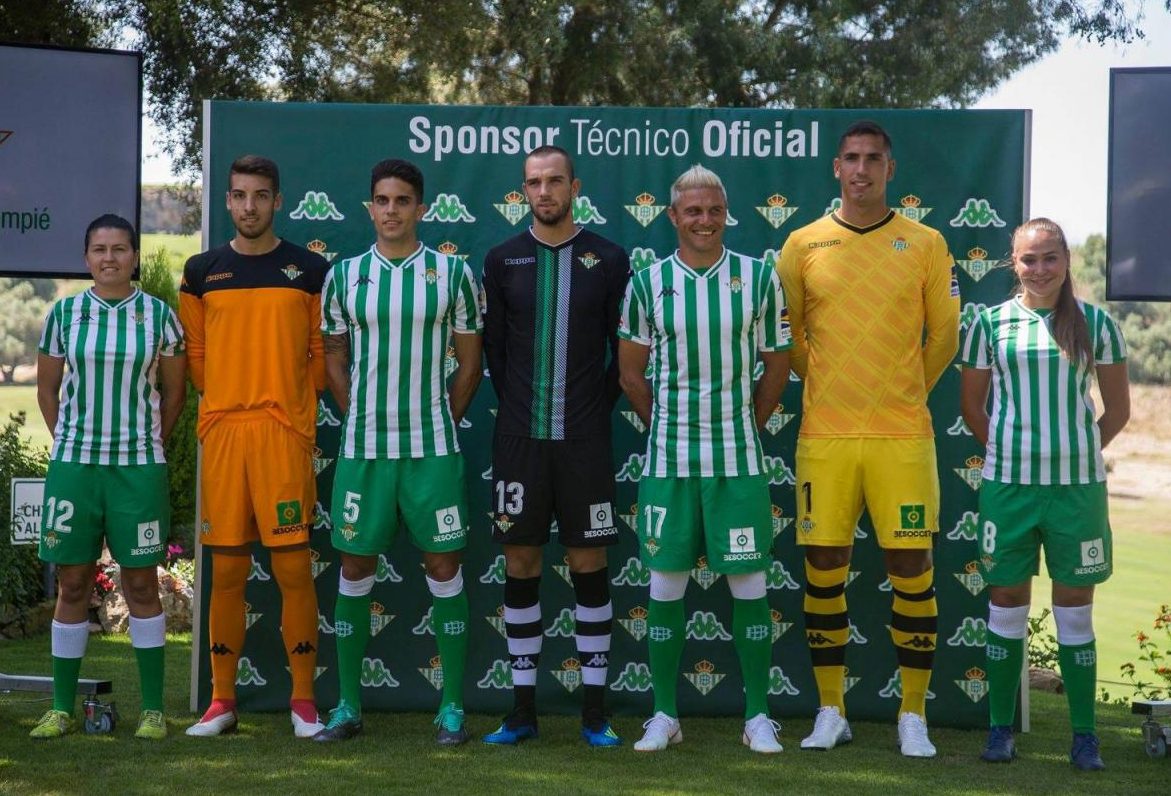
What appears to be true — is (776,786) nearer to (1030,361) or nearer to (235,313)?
(1030,361)

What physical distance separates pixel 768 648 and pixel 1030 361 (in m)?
1.19

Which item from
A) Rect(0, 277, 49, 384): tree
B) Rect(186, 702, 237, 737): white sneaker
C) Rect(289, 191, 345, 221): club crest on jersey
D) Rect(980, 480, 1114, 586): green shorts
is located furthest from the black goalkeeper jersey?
Rect(0, 277, 49, 384): tree

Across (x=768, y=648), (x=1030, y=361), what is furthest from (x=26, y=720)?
(x=1030, y=361)

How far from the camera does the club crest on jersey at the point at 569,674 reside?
15.9 feet

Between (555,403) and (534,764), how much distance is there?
1098mm

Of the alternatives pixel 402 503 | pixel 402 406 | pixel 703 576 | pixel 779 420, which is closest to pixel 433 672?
pixel 402 503

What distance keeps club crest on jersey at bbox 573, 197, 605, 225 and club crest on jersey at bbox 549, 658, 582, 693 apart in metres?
1.59

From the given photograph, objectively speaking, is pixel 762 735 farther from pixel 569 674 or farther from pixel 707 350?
pixel 707 350

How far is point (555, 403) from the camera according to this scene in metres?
4.16

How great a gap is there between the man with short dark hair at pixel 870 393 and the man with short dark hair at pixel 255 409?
158 centimetres

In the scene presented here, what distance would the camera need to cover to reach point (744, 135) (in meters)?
4.78

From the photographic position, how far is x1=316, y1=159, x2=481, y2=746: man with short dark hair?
4.21m

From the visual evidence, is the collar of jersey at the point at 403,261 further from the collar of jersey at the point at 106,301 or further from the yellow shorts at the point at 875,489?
the yellow shorts at the point at 875,489

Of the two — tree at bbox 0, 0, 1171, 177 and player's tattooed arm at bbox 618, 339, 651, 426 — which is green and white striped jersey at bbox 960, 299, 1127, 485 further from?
tree at bbox 0, 0, 1171, 177
